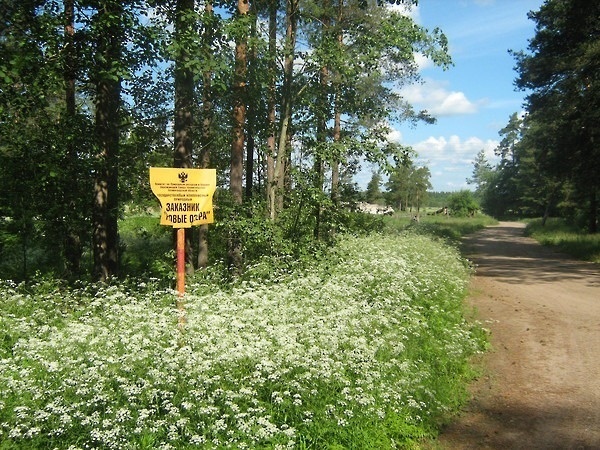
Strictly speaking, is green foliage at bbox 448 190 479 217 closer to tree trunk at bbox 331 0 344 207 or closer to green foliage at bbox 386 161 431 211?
green foliage at bbox 386 161 431 211

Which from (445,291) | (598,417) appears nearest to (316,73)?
(445,291)

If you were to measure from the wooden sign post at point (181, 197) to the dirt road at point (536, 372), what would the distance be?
13.6 ft

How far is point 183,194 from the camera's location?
6805mm

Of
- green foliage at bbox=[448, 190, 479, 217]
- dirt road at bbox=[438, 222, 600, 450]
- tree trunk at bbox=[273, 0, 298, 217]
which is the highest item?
tree trunk at bbox=[273, 0, 298, 217]

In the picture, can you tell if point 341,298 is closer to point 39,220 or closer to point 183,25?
point 183,25

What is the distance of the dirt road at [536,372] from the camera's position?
5.43 meters

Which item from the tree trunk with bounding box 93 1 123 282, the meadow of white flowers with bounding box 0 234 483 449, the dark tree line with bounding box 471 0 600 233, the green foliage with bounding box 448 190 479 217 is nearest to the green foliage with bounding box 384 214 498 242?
the dark tree line with bounding box 471 0 600 233

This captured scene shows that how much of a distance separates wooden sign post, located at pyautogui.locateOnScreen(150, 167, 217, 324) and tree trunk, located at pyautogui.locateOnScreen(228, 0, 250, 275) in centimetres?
427

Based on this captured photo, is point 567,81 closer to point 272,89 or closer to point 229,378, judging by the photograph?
point 272,89

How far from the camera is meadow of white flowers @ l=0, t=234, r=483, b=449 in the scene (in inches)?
172

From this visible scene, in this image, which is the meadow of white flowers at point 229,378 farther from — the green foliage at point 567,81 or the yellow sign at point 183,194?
the green foliage at point 567,81

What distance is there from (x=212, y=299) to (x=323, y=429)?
3145 millimetres

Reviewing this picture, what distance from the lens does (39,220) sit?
38.9 feet

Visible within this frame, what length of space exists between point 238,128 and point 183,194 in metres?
6.25
